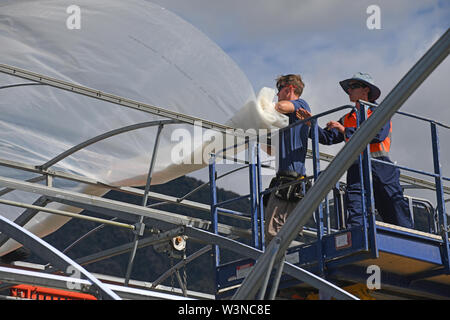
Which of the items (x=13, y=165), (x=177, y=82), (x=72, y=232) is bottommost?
(x=13, y=165)

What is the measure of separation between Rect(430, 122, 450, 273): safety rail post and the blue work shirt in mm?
1633

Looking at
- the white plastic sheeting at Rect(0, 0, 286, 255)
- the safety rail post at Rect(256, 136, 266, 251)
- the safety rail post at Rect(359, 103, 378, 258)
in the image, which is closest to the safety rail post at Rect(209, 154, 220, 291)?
the white plastic sheeting at Rect(0, 0, 286, 255)

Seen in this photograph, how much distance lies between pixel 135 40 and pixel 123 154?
74.1 inches

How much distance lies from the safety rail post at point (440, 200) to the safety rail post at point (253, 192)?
2.30 m

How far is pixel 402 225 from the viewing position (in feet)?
34.2

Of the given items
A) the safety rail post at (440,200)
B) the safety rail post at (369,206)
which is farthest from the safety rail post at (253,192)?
the safety rail post at (440,200)

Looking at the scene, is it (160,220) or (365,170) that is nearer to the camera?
(365,170)

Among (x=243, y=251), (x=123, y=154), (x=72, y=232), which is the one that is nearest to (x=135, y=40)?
(x=123, y=154)

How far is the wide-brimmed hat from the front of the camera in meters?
10.9

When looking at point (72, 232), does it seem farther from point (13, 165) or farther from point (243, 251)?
point (243, 251)

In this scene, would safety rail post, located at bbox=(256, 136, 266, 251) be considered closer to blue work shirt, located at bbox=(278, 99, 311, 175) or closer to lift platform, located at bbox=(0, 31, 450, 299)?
lift platform, located at bbox=(0, 31, 450, 299)

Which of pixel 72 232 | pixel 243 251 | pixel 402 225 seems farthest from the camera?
pixel 72 232
